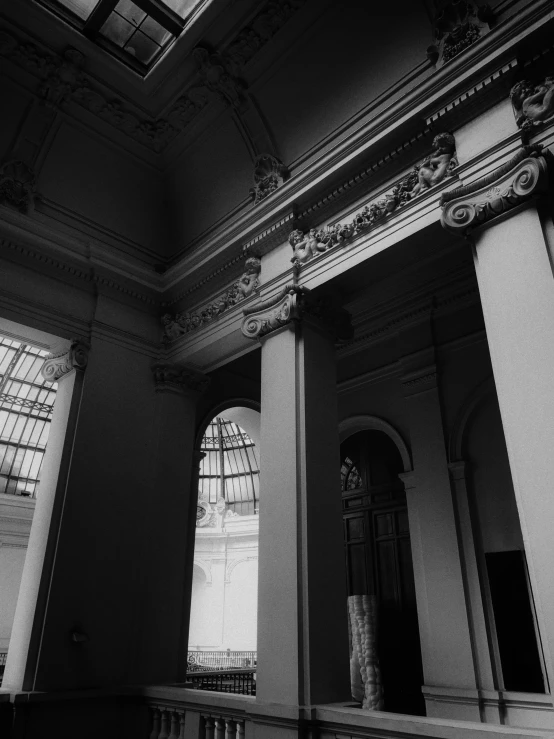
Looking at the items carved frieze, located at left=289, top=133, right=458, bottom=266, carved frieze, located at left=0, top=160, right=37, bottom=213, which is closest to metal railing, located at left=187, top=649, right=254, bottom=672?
carved frieze, located at left=0, top=160, right=37, bottom=213

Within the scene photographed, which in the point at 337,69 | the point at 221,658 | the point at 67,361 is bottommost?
the point at 221,658

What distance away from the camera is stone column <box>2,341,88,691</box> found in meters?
6.47

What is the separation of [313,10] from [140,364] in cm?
515

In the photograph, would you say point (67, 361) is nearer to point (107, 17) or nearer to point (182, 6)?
point (107, 17)

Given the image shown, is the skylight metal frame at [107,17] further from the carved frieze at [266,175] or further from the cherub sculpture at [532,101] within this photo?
the cherub sculpture at [532,101]

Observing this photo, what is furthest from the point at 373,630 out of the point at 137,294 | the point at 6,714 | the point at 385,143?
the point at 385,143

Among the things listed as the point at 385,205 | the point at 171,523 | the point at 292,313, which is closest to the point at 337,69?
the point at 385,205

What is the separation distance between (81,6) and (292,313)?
4.71m

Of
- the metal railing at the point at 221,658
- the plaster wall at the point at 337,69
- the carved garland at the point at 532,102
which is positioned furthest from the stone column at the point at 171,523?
the metal railing at the point at 221,658

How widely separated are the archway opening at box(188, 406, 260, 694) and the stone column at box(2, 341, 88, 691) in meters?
17.9

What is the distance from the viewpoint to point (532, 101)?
4.81 meters

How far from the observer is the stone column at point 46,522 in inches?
255

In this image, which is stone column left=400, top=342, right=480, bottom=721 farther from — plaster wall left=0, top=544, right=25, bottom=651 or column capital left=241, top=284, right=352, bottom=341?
plaster wall left=0, top=544, right=25, bottom=651

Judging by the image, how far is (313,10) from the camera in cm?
655
